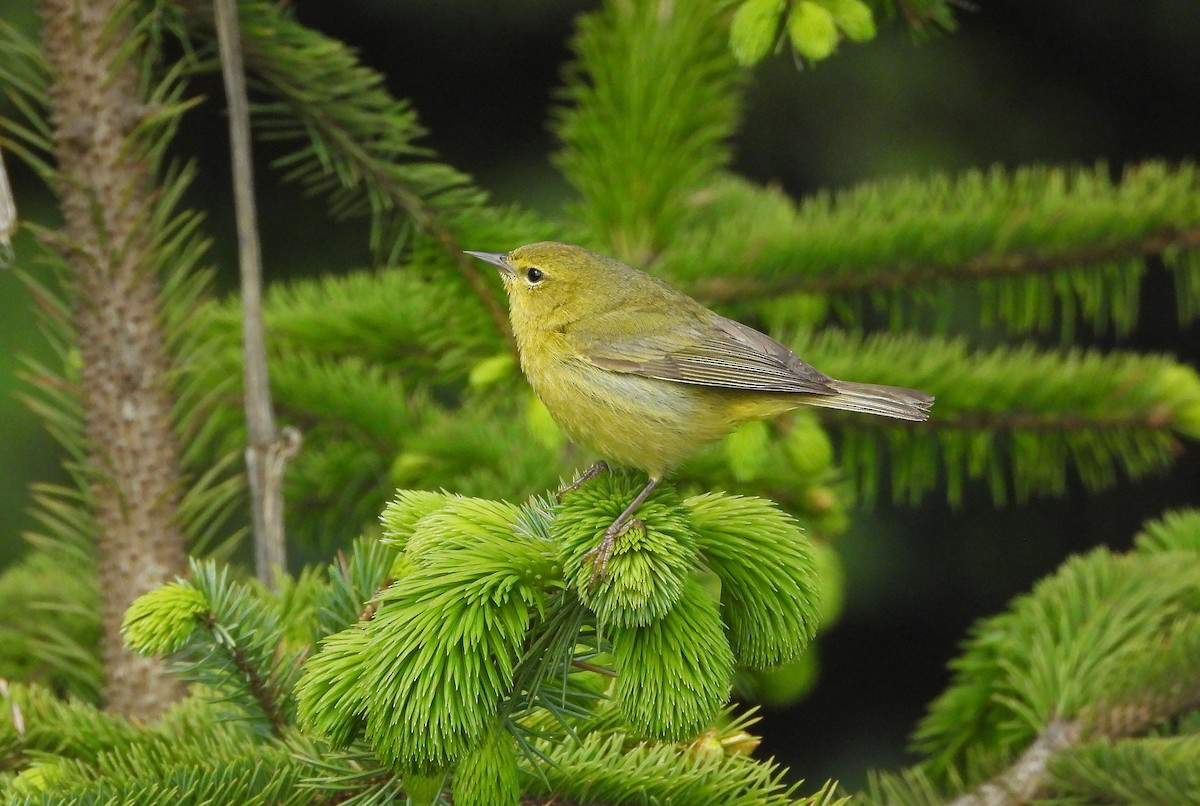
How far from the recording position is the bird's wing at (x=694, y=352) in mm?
2389

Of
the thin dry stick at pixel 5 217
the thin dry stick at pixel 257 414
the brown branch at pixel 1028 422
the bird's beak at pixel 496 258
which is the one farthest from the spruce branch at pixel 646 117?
the thin dry stick at pixel 5 217

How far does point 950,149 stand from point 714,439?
15.9 ft

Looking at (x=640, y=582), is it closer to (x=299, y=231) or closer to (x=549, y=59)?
(x=299, y=231)

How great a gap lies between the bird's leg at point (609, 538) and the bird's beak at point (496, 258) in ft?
3.10

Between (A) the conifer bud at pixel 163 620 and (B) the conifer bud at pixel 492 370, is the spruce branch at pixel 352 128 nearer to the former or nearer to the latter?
(B) the conifer bud at pixel 492 370

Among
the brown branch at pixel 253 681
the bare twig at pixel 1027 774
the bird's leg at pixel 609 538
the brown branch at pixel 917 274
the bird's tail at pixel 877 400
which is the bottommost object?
the bare twig at pixel 1027 774

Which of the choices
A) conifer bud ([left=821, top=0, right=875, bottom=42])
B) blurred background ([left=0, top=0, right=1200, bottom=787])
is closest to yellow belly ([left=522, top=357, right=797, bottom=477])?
conifer bud ([left=821, top=0, right=875, bottom=42])

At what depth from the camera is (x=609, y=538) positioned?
1446 mm

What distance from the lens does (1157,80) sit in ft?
22.1

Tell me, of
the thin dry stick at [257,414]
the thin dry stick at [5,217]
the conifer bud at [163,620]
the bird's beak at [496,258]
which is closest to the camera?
the conifer bud at [163,620]

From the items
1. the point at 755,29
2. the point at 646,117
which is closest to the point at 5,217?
the point at 755,29

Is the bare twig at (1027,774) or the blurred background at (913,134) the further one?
the blurred background at (913,134)

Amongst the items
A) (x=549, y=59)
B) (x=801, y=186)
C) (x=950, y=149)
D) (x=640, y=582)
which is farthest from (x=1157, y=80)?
(x=640, y=582)

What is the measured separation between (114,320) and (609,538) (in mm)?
1102
